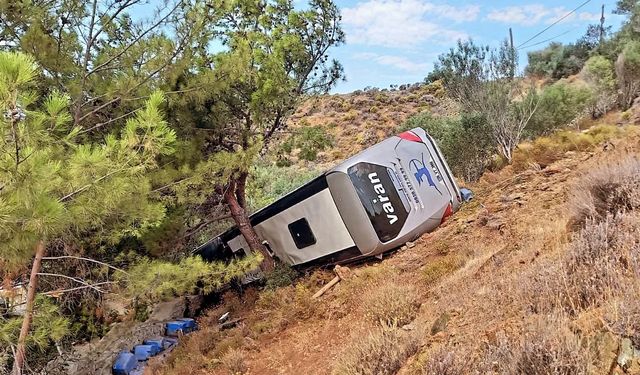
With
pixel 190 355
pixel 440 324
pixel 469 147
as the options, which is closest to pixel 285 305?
pixel 190 355

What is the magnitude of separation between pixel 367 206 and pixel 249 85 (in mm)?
3358

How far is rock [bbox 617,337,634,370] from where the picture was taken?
2527 millimetres

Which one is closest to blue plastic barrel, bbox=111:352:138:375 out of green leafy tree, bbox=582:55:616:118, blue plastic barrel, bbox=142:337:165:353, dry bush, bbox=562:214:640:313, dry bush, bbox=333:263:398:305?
blue plastic barrel, bbox=142:337:165:353

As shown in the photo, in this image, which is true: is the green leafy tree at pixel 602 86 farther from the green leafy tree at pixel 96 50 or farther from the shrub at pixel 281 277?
the green leafy tree at pixel 96 50

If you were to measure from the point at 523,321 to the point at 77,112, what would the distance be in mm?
6039

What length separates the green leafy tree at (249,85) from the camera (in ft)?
26.0

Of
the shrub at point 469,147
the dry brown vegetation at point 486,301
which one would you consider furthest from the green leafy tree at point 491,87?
the dry brown vegetation at point 486,301

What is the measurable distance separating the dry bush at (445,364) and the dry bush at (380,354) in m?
0.55

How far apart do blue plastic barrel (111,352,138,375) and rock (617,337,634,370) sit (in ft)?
24.9

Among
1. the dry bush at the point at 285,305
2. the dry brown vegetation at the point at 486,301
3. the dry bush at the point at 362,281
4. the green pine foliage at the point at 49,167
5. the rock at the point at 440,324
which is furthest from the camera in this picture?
the dry bush at the point at 285,305

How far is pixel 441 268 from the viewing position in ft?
22.5

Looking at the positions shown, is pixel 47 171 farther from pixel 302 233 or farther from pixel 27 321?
pixel 302 233

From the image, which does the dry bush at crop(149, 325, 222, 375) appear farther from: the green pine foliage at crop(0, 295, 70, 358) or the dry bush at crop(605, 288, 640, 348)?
the dry bush at crop(605, 288, 640, 348)

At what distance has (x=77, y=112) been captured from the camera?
626 cm
